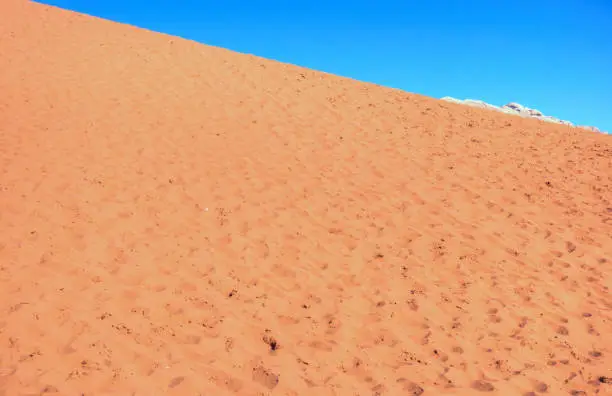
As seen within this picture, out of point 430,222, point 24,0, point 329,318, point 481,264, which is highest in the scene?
point 24,0

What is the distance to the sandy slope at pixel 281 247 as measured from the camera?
395 cm

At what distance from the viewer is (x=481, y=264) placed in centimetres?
602

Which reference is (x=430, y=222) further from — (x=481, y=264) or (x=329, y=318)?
(x=329, y=318)

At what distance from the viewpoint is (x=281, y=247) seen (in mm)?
5941

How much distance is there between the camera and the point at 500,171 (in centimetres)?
950

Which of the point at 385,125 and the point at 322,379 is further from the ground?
the point at 385,125

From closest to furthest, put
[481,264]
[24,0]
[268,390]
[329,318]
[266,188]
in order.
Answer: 1. [268,390]
2. [329,318]
3. [481,264]
4. [266,188]
5. [24,0]

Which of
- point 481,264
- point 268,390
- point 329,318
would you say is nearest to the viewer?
point 268,390

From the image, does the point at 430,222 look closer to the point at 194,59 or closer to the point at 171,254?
the point at 171,254

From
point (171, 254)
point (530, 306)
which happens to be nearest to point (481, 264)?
point (530, 306)

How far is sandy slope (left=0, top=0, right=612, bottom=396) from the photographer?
13.0ft

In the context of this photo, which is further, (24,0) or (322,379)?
(24,0)

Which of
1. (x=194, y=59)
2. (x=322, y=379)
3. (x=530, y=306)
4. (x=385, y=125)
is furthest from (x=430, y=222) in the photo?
(x=194, y=59)

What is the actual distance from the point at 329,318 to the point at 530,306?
259cm
